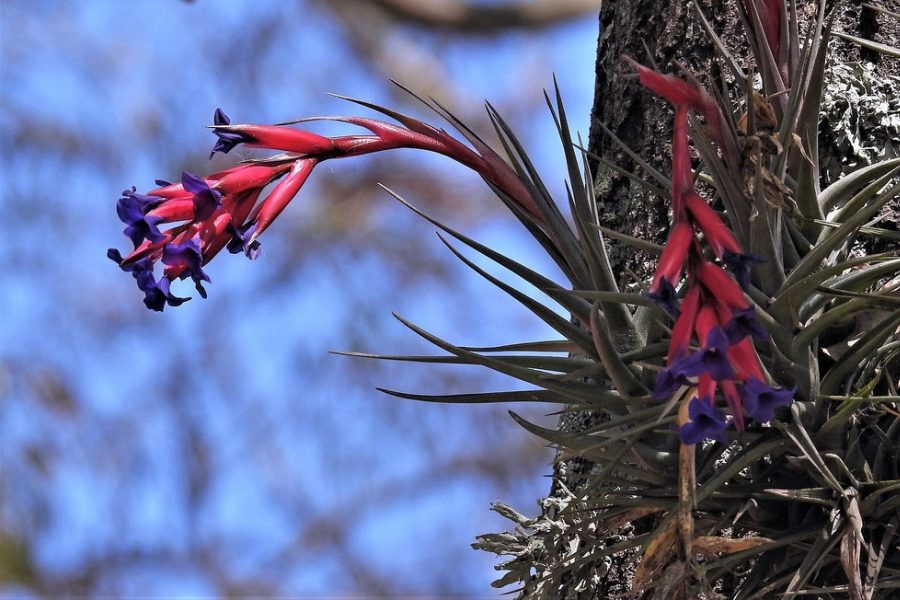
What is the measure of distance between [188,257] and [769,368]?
0.45 metres

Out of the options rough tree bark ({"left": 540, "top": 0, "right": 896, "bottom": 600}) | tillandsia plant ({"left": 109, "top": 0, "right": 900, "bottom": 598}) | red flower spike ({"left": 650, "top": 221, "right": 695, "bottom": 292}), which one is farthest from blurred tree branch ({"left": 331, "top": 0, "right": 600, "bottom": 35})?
red flower spike ({"left": 650, "top": 221, "right": 695, "bottom": 292})

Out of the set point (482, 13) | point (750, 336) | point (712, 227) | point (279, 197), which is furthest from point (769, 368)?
point (482, 13)

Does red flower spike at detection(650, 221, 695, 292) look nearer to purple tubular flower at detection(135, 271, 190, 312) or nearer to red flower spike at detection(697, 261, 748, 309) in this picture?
red flower spike at detection(697, 261, 748, 309)

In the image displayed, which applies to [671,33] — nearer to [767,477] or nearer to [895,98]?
[895,98]

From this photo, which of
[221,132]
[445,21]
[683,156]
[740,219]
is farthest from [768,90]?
[445,21]

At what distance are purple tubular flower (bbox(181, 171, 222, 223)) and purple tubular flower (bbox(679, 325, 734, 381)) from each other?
36cm

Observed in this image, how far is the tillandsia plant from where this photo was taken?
0.73 meters

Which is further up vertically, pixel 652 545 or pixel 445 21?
pixel 445 21

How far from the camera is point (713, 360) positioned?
0.58 metres

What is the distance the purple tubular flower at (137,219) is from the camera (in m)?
0.72

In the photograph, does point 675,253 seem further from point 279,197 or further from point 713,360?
point 279,197

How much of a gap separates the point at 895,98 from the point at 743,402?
0.65 metres

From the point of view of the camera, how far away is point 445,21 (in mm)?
4297

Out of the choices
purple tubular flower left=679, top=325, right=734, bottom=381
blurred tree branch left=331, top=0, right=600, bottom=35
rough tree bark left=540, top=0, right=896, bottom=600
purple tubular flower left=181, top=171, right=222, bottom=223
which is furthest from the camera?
blurred tree branch left=331, top=0, right=600, bottom=35
